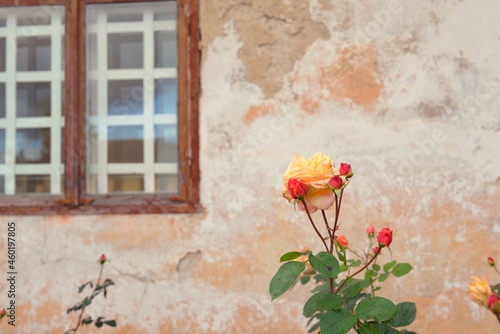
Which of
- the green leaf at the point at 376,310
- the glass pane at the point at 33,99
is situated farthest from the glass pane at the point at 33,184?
the green leaf at the point at 376,310

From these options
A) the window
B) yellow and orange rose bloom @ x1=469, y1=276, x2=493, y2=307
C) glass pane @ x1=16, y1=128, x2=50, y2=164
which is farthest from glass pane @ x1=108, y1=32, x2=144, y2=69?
yellow and orange rose bloom @ x1=469, y1=276, x2=493, y2=307

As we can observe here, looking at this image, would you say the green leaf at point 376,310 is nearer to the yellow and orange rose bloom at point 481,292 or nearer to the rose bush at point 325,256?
the rose bush at point 325,256

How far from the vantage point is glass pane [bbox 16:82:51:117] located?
112 inches

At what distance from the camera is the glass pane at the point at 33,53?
9.36ft

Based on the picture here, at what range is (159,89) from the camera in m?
2.81

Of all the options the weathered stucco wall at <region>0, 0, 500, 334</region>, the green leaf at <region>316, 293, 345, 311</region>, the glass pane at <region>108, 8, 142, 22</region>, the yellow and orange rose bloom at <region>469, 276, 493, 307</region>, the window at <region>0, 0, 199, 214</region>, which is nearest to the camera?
the yellow and orange rose bloom at <region>469, 276, 493, 307</region>

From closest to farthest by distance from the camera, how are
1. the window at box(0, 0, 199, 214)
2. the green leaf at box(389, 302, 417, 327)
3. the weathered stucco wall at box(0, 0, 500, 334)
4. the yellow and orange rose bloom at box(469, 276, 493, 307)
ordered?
1. the yellow and orange rose bloom at box(469, 276, 493, 307)
2. the green leaf at box(389, 302, 417, 327)
3. the weathered stucco wall at box(0, 0, 500, 334)
4. the window at box(0, 0, 199, 214)

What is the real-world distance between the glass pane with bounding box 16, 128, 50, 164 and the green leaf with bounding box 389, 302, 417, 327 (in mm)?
2067

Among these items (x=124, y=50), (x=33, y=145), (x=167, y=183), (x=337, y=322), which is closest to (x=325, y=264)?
(x=337, y=322)

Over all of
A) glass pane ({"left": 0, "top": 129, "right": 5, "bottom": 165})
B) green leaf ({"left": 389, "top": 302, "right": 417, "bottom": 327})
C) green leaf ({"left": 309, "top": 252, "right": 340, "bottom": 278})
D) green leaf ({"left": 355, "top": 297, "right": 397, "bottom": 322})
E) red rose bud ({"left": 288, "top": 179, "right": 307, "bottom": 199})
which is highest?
glass pane ({"left": 0, "top": 129, "right": 5, "bottom": 165})

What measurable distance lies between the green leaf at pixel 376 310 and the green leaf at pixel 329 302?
0.15 ft

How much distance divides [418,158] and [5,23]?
223cm

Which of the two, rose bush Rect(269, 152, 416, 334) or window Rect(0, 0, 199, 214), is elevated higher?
window Rect(0, 0, 199, 214)

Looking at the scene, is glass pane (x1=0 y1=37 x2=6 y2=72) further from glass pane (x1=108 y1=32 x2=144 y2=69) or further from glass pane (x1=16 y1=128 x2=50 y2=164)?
glass pane (x1=108 y1=32 x2=144 y2=69)
